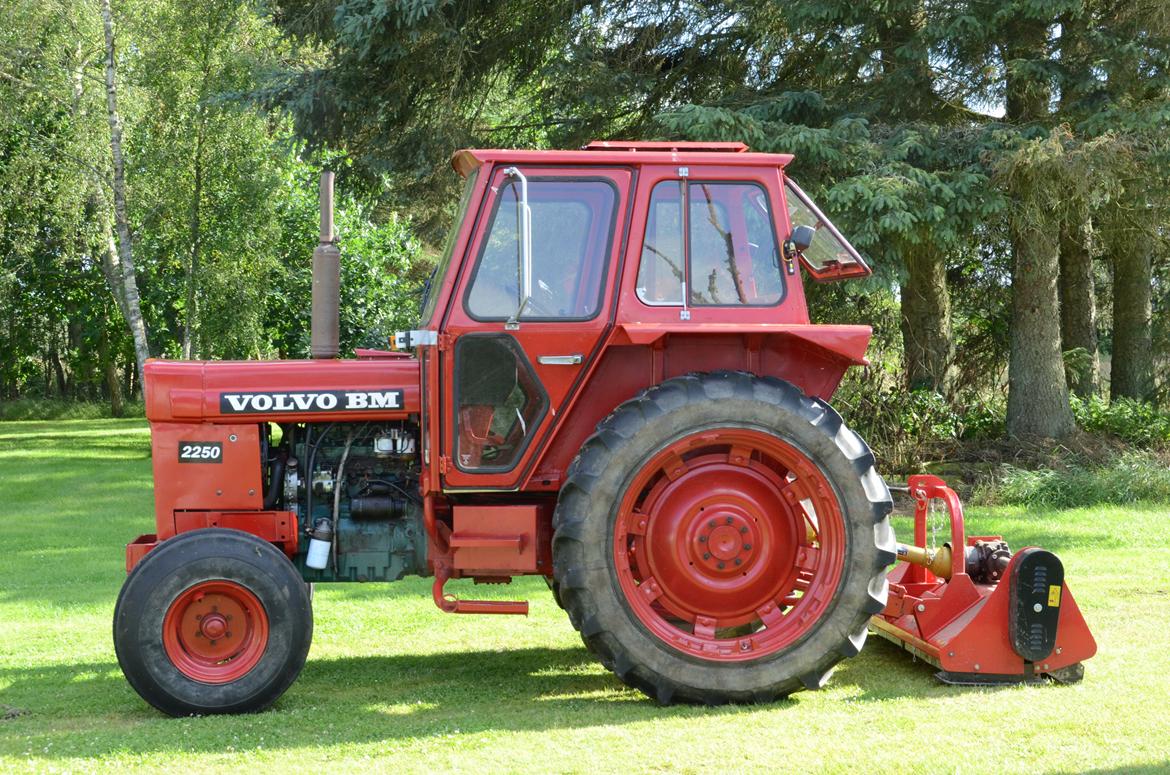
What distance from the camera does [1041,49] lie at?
11688 millimetres

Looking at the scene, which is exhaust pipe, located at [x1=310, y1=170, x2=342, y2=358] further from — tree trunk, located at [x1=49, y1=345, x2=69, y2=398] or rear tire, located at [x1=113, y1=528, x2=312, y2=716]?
tree trunk, located at [x1=49, y1=345, x2=69, y2=398]

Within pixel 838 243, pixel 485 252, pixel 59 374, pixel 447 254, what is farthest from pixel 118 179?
pixel 59 374

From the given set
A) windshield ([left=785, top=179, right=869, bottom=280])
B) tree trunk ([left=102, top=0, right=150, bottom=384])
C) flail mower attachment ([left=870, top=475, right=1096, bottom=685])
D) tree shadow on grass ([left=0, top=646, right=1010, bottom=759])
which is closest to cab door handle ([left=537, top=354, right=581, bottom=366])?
windshield ([left=785, top=179, right=869, bottom=280])

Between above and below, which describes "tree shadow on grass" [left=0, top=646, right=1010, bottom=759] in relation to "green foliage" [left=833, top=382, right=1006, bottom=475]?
below

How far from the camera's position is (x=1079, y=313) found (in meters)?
15.5

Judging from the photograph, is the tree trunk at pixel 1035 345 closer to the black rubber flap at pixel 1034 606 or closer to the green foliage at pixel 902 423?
the green foliage at pixel 902 423

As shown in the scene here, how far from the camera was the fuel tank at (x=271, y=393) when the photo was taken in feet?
17.9

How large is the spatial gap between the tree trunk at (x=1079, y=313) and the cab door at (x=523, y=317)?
11490 mm

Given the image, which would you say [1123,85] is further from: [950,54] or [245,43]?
[245,43]

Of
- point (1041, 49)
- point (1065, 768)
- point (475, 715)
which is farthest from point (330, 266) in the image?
point (1041, 49)

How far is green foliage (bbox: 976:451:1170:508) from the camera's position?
1159 centimetres

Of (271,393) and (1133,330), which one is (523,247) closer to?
(271,393)

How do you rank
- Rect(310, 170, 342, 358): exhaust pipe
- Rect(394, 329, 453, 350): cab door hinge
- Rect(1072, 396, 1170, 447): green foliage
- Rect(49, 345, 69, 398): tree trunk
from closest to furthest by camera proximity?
Rect(394, 329, 453, 350): cab door hinge, Rect(310, 170, 342, 358): exhaust pipe, Rect(1072, 396, 1170, 447): green foliage, Rect(49, 345, 69, 398): tree trunk

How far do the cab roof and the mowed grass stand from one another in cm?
238
